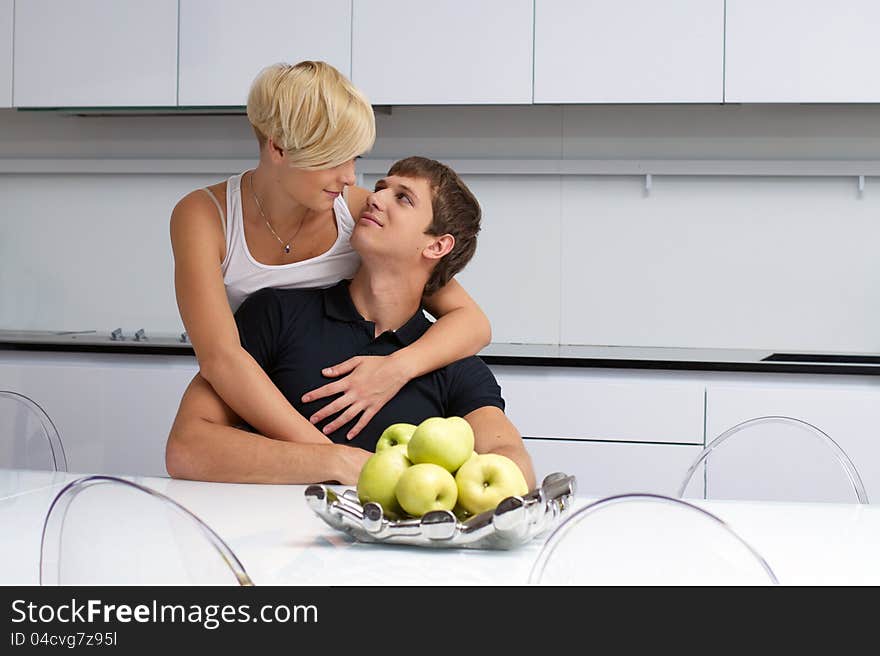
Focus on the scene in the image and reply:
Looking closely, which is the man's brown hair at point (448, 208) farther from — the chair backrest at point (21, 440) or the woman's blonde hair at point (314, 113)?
the chair backrest at point (21, 440)

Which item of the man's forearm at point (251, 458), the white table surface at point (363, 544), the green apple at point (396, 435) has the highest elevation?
the green apple at point (396, 435)

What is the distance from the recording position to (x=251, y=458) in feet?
5.29

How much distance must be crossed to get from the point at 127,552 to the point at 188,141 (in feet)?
9.92

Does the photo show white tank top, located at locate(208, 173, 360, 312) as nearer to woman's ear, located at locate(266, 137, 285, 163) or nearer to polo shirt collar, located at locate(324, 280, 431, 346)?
polo shirt collar, located at locate(324, 280, 431, 346)

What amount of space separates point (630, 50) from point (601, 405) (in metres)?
1.06

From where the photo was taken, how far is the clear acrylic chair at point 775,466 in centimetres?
248

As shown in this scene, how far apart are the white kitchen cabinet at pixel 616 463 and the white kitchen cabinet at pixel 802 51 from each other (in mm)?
1068

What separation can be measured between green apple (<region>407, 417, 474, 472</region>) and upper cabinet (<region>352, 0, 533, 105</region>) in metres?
2.23

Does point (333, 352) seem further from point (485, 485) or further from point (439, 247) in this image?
point (485, 485)

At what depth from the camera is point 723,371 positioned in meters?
2.82

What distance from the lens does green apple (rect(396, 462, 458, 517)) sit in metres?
1.11

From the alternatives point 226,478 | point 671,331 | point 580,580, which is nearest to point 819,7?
point 671,331

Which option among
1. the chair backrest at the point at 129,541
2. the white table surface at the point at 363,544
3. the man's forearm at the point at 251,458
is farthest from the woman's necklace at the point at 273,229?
the chair backrest at the point at 129,541
